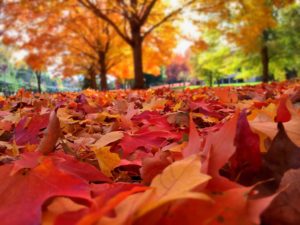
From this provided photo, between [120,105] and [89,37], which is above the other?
[89,37]

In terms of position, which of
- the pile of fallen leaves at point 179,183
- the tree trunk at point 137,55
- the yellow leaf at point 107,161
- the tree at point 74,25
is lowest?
the yellow leaf at point 107,161

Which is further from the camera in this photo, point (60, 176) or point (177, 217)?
point (60, 176)

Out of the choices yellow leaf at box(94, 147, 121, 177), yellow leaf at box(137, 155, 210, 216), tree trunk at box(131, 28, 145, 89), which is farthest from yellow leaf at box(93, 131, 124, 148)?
tree trunk at box(131, 28, 145, 89)

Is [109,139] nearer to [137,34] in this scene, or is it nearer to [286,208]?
[286,208]

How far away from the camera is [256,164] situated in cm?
63

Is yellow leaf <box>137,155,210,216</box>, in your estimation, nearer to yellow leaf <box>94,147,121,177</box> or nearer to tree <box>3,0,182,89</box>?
yellow leaf <box>94,147,121,177</box>

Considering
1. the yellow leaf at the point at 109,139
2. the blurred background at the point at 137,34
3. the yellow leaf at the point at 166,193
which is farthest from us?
the blurred background at the point at 137,34

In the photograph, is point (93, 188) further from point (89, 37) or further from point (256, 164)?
point (89, 37)

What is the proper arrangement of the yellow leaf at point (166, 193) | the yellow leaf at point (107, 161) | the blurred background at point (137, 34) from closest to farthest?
the yellow leaf at point (166, 193)
the yellow leaf at point (107, 161)
the blurred background at point (137, 34)

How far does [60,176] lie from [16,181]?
80mm

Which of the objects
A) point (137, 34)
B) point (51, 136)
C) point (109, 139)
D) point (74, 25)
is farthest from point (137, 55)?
point (51, 136)

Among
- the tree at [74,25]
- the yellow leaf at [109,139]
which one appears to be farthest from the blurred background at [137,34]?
the yellow leaf at [109,139]

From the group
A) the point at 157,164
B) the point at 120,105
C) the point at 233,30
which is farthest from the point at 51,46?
the point at 157,164

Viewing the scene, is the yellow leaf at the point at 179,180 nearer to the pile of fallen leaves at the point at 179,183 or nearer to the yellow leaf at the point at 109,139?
the pile of fallen leaves at the point at 179,183
